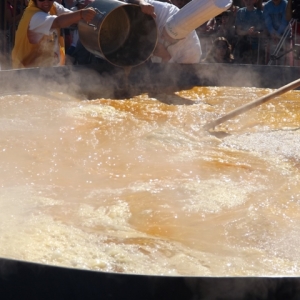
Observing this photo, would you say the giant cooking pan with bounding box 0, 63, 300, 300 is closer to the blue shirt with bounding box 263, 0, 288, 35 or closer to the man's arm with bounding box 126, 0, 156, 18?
the man's arm with bounding box 126, 0, 156, 18

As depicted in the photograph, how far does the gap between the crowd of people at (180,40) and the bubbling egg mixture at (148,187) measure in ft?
2.12

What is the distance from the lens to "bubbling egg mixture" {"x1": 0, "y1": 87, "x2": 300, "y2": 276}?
261 centimetres

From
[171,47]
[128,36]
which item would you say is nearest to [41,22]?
[128,36]

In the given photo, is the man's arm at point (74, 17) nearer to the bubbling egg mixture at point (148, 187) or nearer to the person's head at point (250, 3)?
the bubbling egg mixture at point (148, 187)

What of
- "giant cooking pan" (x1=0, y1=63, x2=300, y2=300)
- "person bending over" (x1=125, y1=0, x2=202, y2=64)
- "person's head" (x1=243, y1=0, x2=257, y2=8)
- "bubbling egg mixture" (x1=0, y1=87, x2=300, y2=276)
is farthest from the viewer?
"person's head" (x1=243, y1=0, x2=257, y2=8)

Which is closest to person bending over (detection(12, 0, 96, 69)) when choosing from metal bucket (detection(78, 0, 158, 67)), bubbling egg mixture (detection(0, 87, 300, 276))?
metal bucket (detection(78, 0, 158, 67))

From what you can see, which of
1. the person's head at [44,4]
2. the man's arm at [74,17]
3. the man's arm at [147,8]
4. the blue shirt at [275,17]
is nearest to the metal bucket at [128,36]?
the man's arm at [147,8]

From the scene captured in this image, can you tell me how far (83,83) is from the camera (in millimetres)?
5883

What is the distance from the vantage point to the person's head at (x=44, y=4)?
5.55 metres

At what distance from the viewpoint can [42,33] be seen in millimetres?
5520

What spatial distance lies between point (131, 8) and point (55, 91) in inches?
47.4

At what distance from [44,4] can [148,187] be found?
280 cm

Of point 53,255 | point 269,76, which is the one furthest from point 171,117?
point 53,255

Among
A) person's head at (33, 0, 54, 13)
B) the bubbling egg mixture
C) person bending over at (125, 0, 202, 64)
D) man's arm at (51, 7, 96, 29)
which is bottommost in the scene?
the bubbling egg mixture
